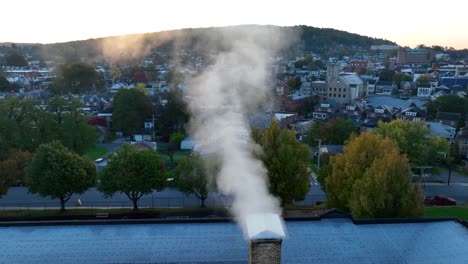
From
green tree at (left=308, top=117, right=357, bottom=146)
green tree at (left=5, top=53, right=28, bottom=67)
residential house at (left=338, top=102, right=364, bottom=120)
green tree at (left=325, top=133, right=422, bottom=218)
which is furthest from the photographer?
green tree at (left=5, top=53, right=28, bottom=67)

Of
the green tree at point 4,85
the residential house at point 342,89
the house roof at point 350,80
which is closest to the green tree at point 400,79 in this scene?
the house roof at point 350,80

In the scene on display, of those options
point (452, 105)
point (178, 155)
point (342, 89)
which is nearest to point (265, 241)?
point (178, 155)

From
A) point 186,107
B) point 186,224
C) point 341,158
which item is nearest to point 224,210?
point 341,158

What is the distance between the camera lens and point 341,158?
14484mm

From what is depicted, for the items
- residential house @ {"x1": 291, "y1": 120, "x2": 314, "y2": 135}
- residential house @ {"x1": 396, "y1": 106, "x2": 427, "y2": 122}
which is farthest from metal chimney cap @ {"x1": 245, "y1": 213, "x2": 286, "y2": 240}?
residential house @ {"x1": 396, "y1": 106, "x2": 427, "y2": 122}

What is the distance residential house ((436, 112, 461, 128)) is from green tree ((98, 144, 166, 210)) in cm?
2996

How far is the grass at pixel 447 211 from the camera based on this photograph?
54.2ft

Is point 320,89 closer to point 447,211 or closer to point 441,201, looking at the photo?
point 441,201

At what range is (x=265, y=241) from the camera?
6047mm

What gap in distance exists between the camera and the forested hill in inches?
803

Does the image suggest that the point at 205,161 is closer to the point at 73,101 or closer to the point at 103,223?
the point at 103,223

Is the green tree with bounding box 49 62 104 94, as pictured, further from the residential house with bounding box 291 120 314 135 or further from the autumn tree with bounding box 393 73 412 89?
the autumn tree with bounding box 393 73 412 89

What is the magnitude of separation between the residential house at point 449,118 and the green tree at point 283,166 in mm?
26629

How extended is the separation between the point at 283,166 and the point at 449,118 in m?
27.9
